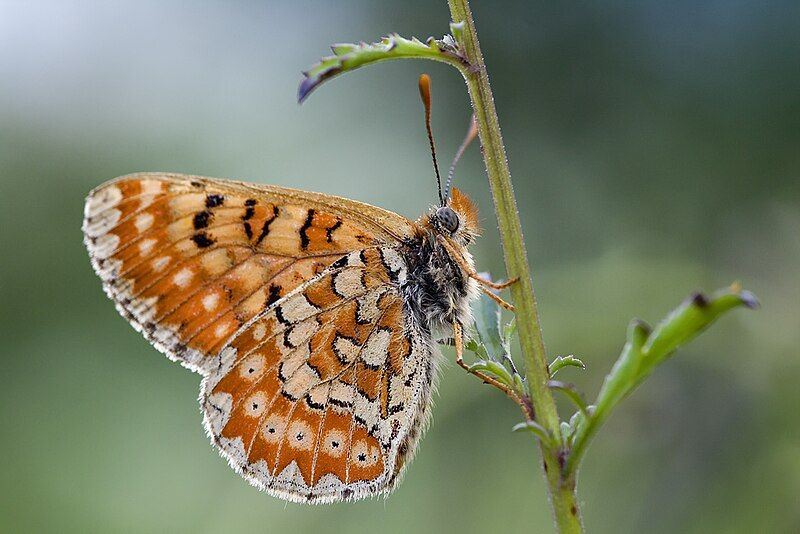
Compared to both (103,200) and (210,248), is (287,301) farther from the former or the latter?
(103,200)

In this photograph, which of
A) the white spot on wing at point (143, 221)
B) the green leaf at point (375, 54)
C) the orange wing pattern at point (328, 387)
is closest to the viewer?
the green leaf at point (375, 54)

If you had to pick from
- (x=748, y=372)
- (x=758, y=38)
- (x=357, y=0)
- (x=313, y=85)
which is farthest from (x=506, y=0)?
(x=313, y=85)

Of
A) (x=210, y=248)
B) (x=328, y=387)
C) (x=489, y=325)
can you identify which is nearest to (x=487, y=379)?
(x=489, y=325)

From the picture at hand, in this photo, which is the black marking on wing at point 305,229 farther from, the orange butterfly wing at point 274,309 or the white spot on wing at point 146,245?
the white spot on wing at point 146,245

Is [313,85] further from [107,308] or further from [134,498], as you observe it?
[107,308]

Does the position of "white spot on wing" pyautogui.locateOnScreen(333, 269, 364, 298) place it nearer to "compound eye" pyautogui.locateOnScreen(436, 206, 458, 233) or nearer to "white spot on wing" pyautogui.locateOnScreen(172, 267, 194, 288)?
"compound eye" pyautogui.locateOnScreen(436, 206, 458, 233)

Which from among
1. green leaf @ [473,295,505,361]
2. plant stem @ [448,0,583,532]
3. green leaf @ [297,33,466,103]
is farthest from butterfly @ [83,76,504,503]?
green leaf @ [297,33,466,103]

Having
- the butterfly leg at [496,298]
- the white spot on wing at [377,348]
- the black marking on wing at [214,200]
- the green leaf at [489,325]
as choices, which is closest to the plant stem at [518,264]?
the green leaf at [489,325]
